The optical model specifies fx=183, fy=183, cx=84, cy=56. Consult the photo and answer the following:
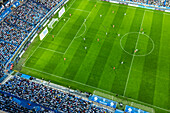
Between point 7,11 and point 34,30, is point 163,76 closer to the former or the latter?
point 34,30

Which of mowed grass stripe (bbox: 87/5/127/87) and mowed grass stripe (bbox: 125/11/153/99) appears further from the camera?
mowed grass stripe (bbox: 87/5/127/87)

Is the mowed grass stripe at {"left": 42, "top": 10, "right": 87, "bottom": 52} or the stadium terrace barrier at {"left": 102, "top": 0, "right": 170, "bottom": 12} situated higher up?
the stadium terrace barrier at {"left": 102, "top": 0, "right": 170, "bottom": 12}

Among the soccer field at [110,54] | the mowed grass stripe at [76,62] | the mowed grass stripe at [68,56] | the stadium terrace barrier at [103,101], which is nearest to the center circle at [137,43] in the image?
the soccer field at [110,54]

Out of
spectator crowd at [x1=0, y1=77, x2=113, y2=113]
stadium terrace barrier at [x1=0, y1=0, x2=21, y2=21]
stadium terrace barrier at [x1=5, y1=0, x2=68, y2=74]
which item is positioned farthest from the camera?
stadium terrace barrier at [x1=0, y1=0, x2=21, y2=21]

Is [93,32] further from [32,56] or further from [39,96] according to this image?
[39,96]

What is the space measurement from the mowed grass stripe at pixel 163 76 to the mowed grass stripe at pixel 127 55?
7.20 m

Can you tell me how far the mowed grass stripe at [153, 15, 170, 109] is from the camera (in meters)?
39.1

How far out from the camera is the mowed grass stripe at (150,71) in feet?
131

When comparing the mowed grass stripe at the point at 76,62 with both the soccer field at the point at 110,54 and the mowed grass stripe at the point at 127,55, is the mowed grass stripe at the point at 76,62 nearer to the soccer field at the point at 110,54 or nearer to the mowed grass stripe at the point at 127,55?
the soccer field at the point at 110,54

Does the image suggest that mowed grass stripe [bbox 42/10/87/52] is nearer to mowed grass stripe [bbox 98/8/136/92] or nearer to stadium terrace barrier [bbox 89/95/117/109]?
mowed grass stripe [bbox 98/8/136/92]

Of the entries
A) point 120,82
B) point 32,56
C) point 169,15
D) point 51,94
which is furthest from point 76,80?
point 169,15

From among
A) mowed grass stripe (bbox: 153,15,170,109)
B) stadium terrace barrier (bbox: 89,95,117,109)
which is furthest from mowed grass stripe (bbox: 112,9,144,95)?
mowed grass stripe (bbox: 153,15,170,109)

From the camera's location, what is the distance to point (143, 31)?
55125mm

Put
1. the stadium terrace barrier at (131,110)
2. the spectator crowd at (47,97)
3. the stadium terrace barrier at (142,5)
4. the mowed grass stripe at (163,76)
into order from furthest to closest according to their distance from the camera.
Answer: the stadium terrace barrier at (142,5) < the mowed grass stripe at (163,76) < the stadium terrace barrier at (131,110) < the spectator crowd at (47,97)
